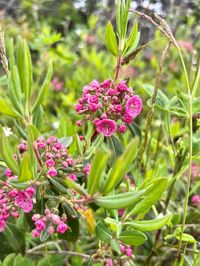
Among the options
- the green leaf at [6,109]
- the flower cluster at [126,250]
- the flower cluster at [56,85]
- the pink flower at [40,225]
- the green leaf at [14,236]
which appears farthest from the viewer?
the flower cluster at [56,85]

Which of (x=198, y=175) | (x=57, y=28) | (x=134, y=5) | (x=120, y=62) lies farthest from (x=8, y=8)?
(x=120, y=62)

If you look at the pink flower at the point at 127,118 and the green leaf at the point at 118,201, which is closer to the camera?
the green leaf at the point at 118,201

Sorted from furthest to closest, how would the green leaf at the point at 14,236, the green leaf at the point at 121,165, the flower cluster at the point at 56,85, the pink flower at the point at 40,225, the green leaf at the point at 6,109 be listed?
the flower cluster at the point at 56,85
the green leaf at the point at 14,236
the pink flower at the point at 40,225
the green leaf at the point at 6,109
the green leaf at the point at 121,165

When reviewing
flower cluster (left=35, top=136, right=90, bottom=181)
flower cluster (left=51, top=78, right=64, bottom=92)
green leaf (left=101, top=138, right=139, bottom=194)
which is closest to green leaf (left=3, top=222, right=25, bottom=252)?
flower cluster (left=35, top=136, right=90, bottom=181)

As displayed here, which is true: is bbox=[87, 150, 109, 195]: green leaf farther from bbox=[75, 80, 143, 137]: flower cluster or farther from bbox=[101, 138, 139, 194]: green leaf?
bbox=[75, 80, 143, 137]: flower cluster

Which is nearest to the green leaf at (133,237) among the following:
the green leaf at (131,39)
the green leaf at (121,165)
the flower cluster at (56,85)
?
the green leaf at (121,165)

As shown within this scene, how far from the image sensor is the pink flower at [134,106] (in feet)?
2.99

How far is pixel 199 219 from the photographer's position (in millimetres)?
1462

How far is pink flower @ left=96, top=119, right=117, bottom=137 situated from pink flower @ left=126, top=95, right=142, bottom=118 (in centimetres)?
4

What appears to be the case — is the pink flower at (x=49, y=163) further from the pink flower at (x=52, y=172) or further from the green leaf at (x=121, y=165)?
the green leaf at (x=121, y=165)

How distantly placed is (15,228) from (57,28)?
524cm

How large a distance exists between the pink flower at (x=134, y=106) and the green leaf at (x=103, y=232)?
23 cm

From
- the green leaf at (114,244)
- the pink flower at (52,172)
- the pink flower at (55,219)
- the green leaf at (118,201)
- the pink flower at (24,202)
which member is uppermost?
the pink flower at (52,172)

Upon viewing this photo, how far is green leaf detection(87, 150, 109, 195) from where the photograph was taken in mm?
663
